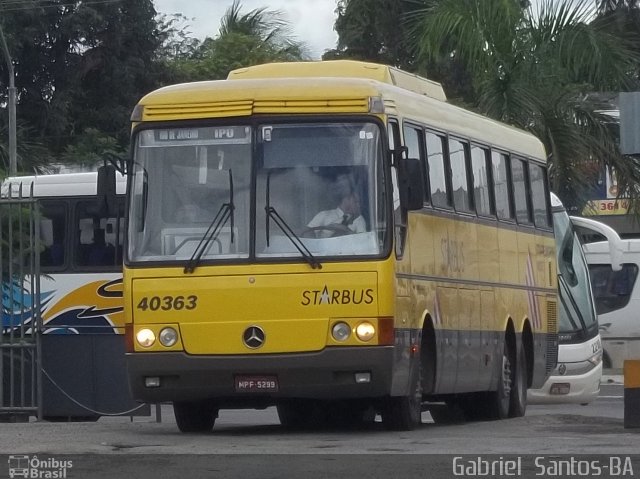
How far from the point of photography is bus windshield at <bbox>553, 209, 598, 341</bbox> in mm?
23953

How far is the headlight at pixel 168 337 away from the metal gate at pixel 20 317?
3.43 m

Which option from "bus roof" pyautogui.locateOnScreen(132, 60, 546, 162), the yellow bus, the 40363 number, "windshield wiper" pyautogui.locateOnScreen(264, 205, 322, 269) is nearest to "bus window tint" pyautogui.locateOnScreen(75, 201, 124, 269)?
the yellow bus

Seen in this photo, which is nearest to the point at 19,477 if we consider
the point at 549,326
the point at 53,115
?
the point at 549,326

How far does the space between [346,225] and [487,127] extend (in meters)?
4.87

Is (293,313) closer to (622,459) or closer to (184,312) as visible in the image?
(184,312)

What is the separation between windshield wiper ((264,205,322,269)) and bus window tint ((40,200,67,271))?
10.4 metres

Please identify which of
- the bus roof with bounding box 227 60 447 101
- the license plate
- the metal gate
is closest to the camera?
the license plate

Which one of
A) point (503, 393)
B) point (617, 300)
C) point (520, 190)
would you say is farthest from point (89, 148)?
point (503, 393)

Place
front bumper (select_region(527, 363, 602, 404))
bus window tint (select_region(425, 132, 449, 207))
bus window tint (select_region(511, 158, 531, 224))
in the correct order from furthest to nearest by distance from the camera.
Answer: front bumper (select_region(527, 363, 602, 404)), bus window tint (select_region(511, 158, 531, 224)), bus window tint (select_region(425, 132, 449, 207))

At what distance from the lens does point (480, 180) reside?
58.8ft

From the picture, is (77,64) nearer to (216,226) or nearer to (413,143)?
(413,143)

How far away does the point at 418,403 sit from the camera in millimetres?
15406

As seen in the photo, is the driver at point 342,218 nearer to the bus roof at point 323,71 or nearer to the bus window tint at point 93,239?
the bus roof at point 323,71

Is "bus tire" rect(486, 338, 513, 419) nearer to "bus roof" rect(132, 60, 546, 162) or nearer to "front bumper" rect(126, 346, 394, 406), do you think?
"bus roof" rect(132, 60, 546, 162)
